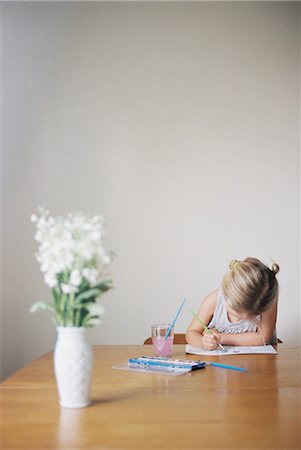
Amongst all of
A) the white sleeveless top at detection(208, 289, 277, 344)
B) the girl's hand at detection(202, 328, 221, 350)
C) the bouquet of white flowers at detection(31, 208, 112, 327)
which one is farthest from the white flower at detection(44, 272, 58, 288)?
the white sleeveless top at detection(208, 289, 277, 344)

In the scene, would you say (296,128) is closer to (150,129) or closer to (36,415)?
(150,129)

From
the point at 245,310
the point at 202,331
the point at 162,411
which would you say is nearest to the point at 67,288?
the point at 162,411

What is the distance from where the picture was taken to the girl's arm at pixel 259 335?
2381mm

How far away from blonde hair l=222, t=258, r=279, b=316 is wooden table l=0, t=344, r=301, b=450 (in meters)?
0.40

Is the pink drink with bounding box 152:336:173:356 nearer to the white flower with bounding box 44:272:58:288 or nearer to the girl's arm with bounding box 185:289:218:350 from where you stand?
the girl's arm with bounding box 185:289:218:350

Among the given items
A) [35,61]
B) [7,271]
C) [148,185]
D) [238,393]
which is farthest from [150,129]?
[238,393]

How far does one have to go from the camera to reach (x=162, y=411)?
1395 mm

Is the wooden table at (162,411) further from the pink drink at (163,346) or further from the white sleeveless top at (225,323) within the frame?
the white sleeveless top at (225,323)

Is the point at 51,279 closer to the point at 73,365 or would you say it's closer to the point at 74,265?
the point at 74,265

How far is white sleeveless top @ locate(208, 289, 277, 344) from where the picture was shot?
256 cm

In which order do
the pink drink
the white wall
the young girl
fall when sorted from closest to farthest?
1. the pink drink
2. the young girl
3. the white wall

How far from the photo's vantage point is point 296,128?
3.79m

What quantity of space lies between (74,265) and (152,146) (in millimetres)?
2496

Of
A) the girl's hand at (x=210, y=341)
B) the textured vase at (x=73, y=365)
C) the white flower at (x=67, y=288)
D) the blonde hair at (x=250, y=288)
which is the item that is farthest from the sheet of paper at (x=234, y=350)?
the white flower at (x=67, y=288)
